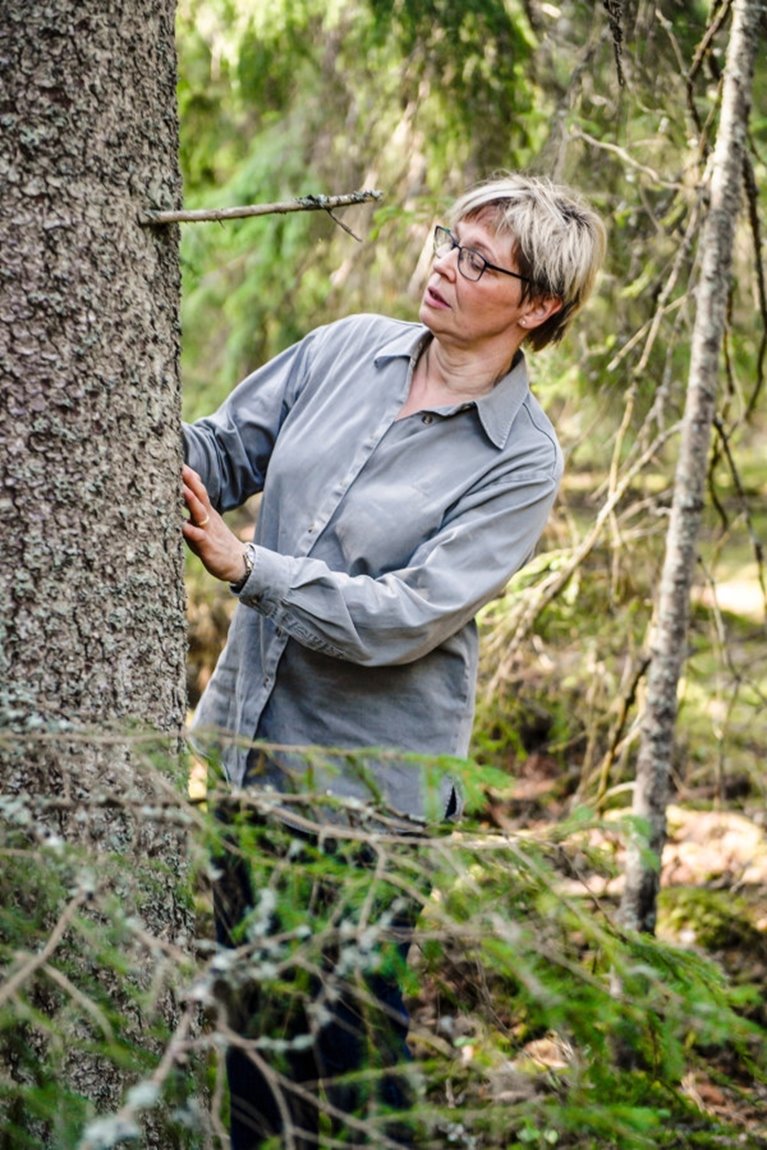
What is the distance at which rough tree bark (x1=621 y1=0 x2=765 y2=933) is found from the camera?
10.3 feet

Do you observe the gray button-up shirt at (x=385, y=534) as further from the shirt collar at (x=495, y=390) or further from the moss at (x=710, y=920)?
the moss at (x=710, y=920)

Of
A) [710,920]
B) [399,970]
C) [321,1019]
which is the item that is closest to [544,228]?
[399,970]

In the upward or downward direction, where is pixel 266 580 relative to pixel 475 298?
downward

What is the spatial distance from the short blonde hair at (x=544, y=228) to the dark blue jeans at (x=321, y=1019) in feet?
4.22

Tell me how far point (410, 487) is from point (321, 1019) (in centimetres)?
134

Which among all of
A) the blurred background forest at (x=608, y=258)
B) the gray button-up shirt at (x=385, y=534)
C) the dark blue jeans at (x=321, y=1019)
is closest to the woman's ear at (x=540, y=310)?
the gray button-up shirt at (x=385, y=534)

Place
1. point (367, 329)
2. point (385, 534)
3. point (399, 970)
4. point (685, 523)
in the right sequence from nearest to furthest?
point (399, 970), point (385, 534), point (367, 329), point (685, 523)

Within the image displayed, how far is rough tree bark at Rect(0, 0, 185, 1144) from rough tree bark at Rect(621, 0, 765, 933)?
177 cm

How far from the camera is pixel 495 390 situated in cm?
237

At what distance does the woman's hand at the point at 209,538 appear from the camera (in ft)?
6.55

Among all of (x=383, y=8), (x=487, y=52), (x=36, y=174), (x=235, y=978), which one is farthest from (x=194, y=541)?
(x=487, y=52)

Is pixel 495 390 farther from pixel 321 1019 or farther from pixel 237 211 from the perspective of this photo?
pixel 321 1019

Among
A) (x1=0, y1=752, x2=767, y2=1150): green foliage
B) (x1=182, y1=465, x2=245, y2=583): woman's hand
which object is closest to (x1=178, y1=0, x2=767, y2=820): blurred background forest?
(x1=182, y1=465, x2=245, y2=583): woman's hand

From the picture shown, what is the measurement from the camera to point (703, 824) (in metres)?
4.75
